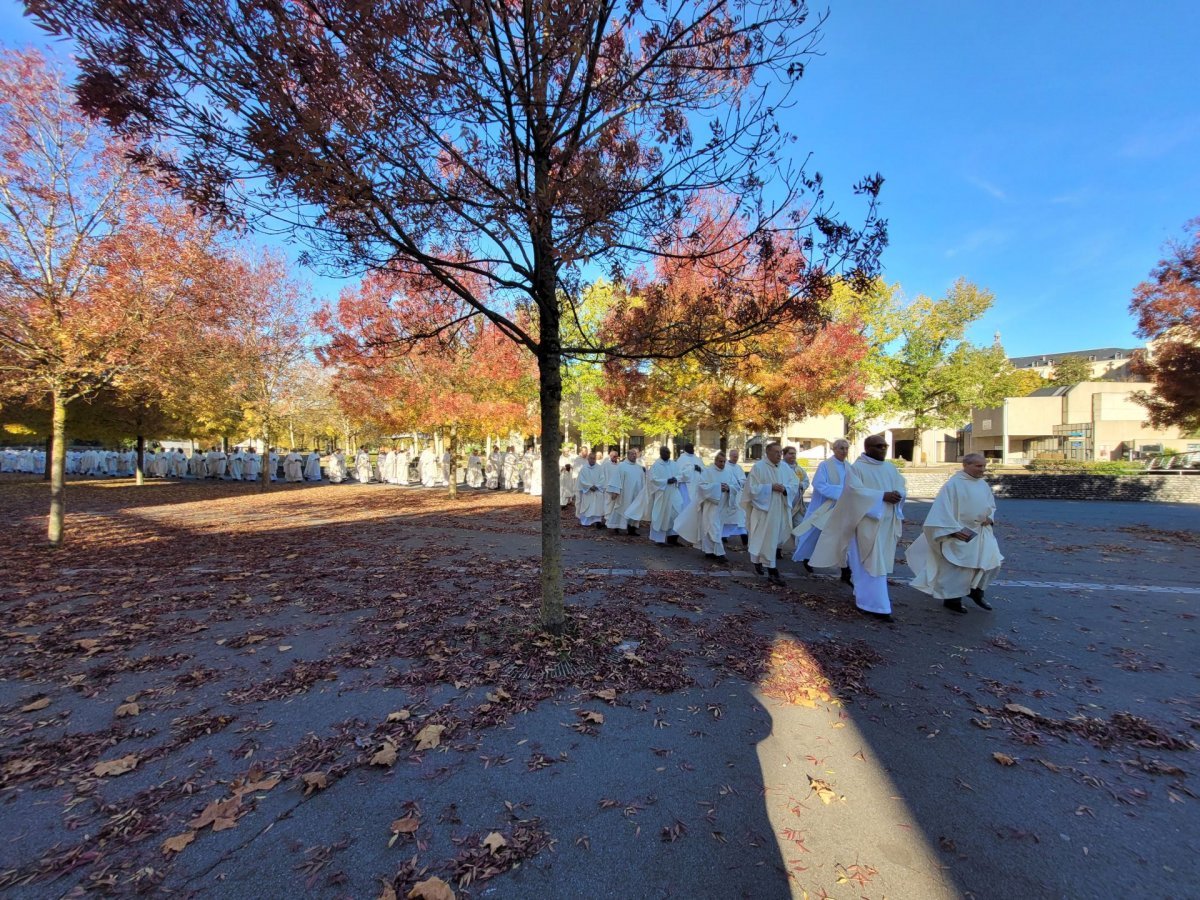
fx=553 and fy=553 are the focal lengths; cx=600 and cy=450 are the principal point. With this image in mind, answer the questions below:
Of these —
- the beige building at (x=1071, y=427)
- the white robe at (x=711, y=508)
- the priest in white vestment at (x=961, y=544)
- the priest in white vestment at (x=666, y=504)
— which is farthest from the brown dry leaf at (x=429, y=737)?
the beige building at (x=1071, y=427)

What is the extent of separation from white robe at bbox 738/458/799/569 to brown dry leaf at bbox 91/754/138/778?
22.7 ft

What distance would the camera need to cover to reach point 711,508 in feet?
30.6

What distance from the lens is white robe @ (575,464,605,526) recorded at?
13.6 meters

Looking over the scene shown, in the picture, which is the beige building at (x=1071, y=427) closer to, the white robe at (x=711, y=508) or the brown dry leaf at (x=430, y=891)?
the white robe at (x=711, y=508)

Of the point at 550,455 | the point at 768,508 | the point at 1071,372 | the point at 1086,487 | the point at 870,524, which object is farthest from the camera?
the point at 1071,372

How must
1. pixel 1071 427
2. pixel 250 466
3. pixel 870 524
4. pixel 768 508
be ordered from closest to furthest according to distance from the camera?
1. pixel 870 524
2. pixel 768 508
3. pixel 250 466
4. pixel 1071 427

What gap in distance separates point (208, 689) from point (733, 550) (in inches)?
339

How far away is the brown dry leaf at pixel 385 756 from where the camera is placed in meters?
2.98

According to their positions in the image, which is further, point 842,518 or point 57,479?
point 57,479

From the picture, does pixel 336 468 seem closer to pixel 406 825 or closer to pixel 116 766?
pixel 116 766

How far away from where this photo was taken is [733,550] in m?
10.7

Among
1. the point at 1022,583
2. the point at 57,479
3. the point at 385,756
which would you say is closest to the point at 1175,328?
the point at 1022,583

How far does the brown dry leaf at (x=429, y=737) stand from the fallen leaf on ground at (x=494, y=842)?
A: 87 centimetres

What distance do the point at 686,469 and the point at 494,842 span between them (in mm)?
8808
